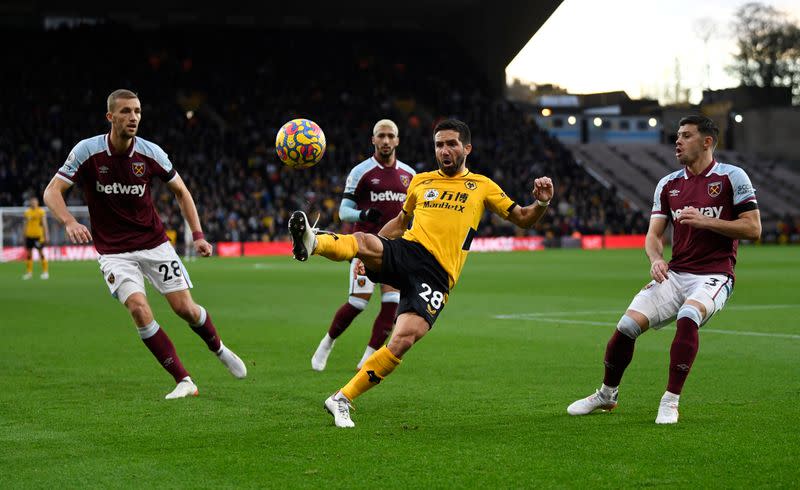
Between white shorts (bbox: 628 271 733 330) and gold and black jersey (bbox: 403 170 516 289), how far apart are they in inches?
48.2

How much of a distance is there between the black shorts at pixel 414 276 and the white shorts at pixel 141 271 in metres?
2.19

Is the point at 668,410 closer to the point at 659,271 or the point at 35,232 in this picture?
the point at 659,271

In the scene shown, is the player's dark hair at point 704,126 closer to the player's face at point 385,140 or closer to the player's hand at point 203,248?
the player's face at point 385,140

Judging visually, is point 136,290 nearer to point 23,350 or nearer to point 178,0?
point 23,350

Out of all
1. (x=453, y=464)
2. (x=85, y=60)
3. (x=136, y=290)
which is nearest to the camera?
(x=453, y=464)

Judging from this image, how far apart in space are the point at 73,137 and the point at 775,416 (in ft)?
143

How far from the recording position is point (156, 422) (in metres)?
7.71

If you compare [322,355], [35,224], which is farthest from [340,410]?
[35,224]

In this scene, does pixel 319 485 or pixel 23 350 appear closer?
pixel 319 485

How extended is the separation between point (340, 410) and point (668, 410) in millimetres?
2266

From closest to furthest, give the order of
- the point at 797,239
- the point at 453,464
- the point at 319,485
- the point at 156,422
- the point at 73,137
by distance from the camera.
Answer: the point at 319,485 < the point at 453,464 < the point at 156,422 < the point at 73,137 < the point at 797,239

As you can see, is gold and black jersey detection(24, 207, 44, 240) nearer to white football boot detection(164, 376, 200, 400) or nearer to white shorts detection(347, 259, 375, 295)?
white shorts detection(347, 259, 375, 295)

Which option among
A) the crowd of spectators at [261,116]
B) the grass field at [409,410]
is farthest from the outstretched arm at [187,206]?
the crowd of spectators at [261,116]

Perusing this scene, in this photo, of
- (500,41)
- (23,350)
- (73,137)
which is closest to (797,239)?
(500,41)
